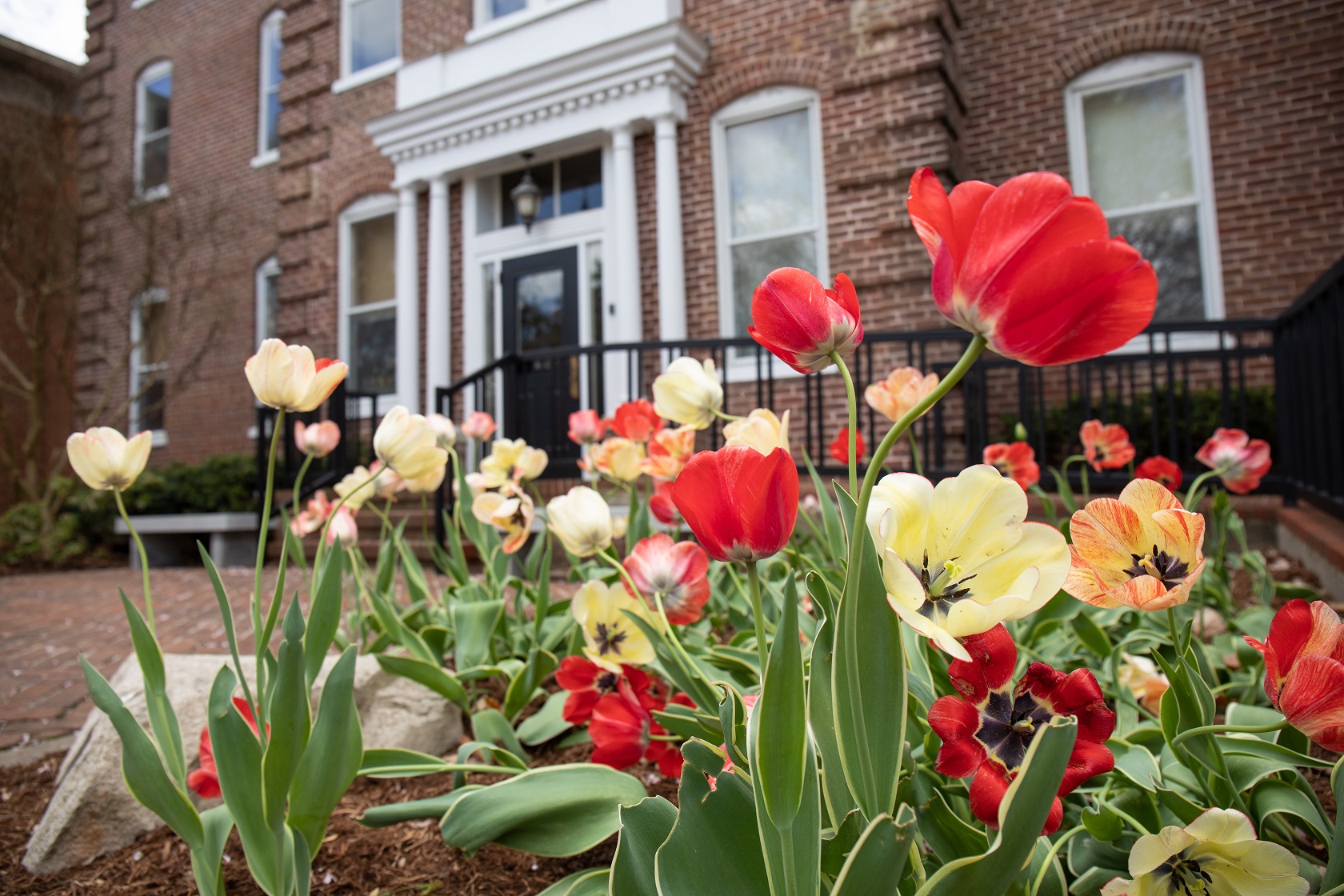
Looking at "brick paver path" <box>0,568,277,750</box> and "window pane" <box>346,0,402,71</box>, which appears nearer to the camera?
"brick paver path" <box>0,568,277,750</box>

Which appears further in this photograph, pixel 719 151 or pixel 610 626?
pixel 719 151

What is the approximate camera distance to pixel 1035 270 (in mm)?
493

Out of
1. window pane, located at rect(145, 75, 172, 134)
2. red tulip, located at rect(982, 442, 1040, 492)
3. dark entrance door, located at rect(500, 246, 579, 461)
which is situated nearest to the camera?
red tulip, located at rect(982, 442, 1040, 492)

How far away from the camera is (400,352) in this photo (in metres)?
8.60

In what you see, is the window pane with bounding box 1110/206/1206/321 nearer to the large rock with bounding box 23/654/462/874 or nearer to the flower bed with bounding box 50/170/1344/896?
the flower bed with bounding box 50/170/1344/896

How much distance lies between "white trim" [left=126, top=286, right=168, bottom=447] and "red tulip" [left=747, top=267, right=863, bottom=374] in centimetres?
1226

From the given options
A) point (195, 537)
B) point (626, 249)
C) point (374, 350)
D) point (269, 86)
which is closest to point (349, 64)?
point (269, 86)

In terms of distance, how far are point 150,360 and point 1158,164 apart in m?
12.7

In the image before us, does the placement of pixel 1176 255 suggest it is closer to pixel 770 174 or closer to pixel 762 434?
pixel 770 174

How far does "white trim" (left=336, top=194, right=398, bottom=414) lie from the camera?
930 cm

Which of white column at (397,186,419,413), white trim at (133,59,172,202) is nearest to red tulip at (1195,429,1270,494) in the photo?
white column at (397,186,419,413)

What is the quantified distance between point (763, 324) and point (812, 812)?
39 centimetres

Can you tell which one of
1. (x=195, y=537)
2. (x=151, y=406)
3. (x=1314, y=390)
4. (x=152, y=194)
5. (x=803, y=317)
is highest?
(x=152, y=194)

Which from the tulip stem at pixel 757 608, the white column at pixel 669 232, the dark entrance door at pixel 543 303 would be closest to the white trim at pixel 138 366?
the dark entrance door at pixel 543 303
